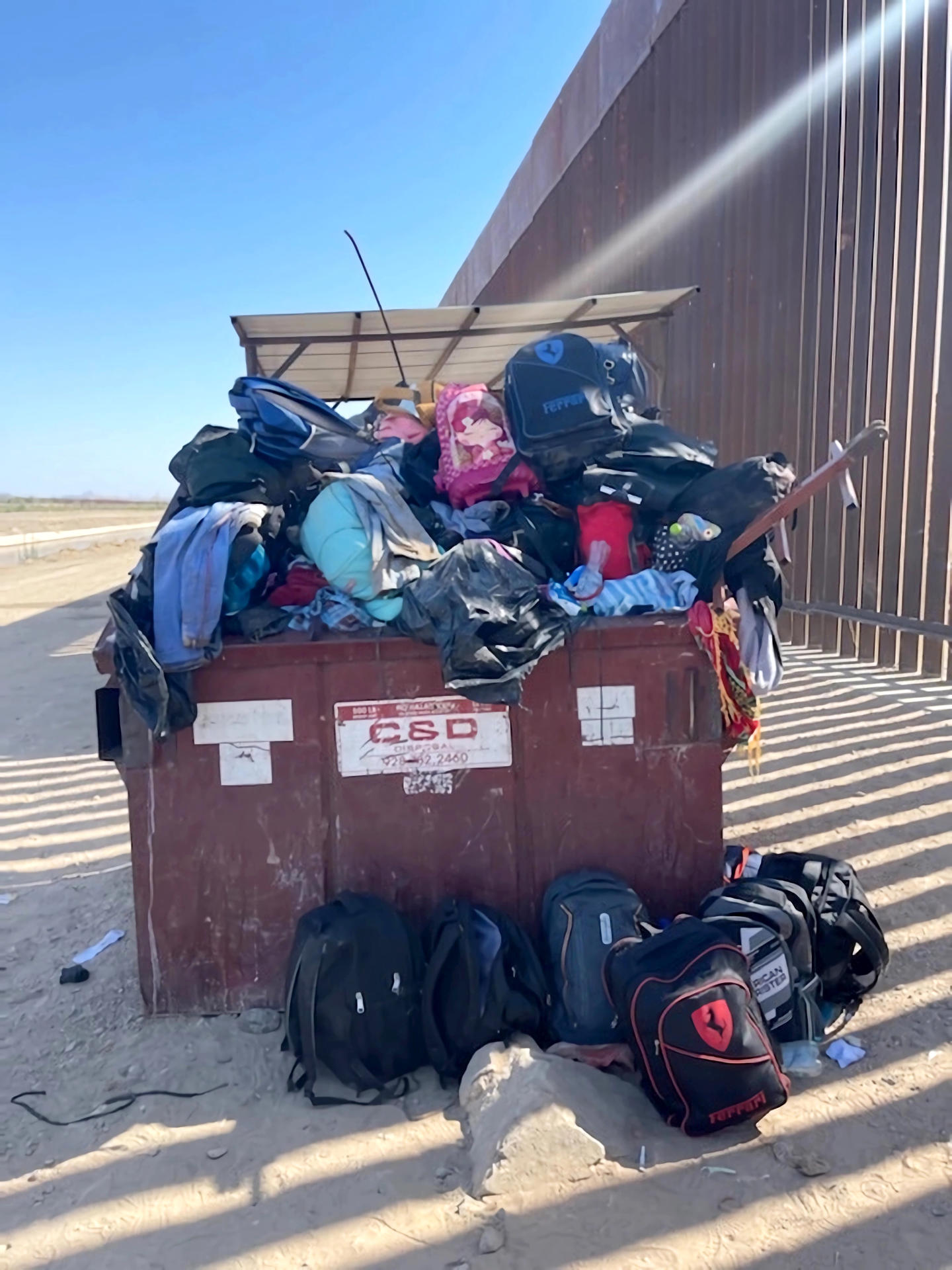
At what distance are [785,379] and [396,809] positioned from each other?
5854mm

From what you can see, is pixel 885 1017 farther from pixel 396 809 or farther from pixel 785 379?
pixel 785 379

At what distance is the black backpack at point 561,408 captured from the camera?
3.53m

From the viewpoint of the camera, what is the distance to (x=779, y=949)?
109 inches

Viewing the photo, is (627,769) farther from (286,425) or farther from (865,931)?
(286,425)

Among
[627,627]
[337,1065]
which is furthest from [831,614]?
[337,1065]

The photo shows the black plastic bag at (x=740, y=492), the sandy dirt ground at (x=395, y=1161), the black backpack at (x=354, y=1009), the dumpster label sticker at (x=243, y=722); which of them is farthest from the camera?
the black plastic bag at (x=740, y=492)

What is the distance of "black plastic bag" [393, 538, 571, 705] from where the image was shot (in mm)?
2891

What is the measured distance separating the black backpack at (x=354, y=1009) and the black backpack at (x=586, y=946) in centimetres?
44

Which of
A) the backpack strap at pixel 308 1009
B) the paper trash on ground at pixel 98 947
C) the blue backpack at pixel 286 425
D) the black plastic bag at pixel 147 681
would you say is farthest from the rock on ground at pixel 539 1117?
the blue backpack at pixel 286 425

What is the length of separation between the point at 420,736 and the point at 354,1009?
0.87 meters

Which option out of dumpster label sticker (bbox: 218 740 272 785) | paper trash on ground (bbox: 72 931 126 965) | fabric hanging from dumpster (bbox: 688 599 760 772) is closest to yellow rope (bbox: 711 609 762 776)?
fabric hanging from dumpster (bbox: 688 599 760 772)

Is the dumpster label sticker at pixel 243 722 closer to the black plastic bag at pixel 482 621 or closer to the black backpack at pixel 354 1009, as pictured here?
the black plastic bag at pixel 482 621

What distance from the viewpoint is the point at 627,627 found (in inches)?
123

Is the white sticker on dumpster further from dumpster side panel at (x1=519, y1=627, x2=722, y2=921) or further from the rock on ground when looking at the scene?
the rock on ground
